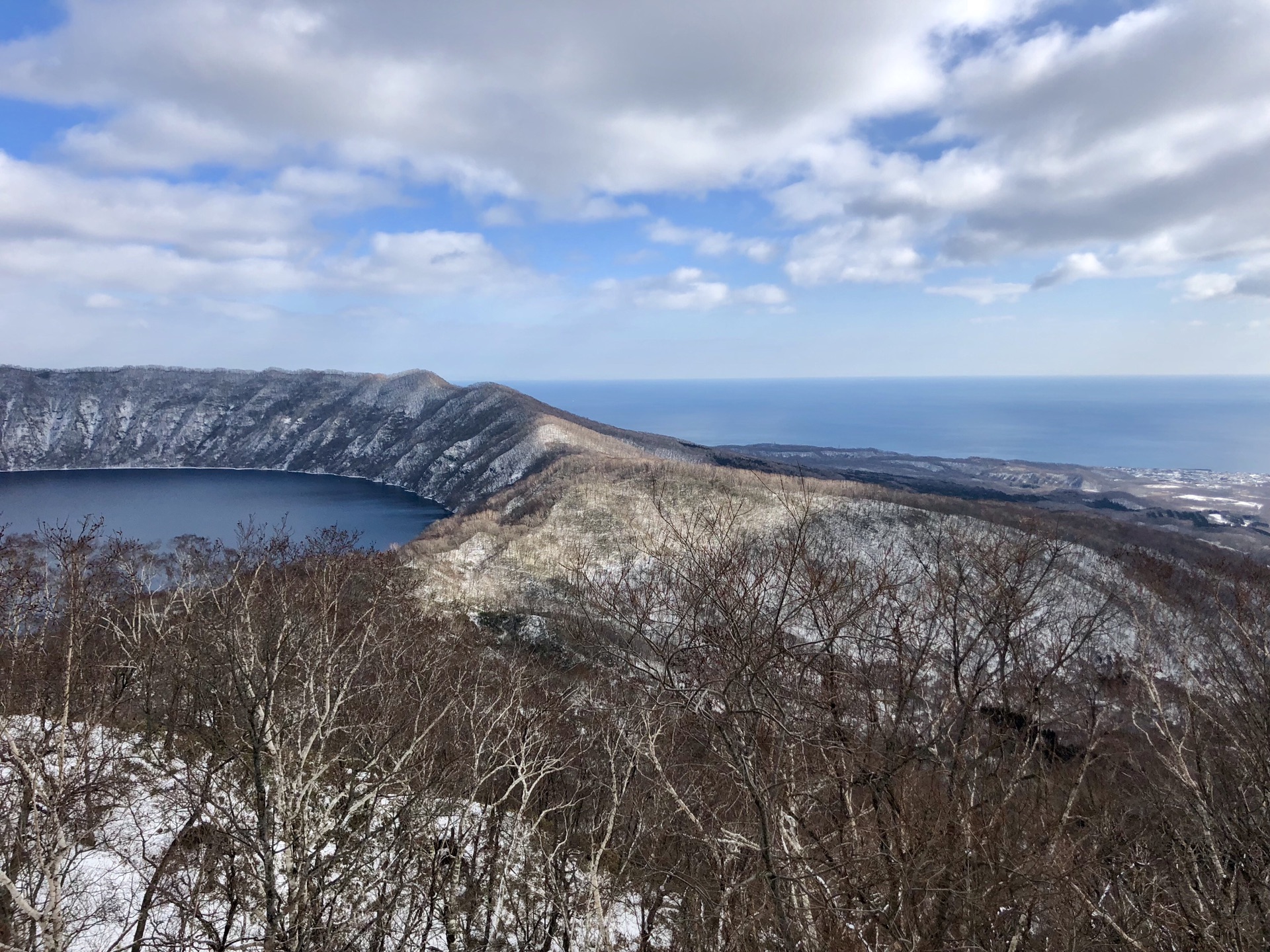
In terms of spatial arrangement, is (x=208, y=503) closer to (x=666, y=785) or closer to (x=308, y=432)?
(x=308, y=432)

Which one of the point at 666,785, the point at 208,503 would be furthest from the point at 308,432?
the point at 666,785

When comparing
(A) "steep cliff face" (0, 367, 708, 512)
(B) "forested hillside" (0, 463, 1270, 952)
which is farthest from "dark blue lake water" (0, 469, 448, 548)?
(B) "forested hillside" (0, 463, 1270, 952)

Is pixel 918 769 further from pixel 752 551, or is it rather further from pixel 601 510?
pixel 601 510

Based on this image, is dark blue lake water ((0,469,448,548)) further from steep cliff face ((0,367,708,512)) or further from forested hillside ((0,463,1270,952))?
forested hillside ((0,463,1270,952))

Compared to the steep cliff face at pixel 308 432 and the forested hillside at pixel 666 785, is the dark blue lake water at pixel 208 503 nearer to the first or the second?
the steep cliff face at pixel 308 432

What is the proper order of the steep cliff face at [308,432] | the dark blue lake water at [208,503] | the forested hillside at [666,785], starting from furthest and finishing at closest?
the steep cliff face at [308,432], the dark blue lake water at [208,503], the forested hillside at [666,785]

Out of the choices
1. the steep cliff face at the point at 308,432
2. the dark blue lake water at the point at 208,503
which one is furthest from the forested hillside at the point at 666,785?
the steep cliff face at the point at 308,432

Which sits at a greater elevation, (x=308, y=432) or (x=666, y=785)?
(x=666, y=785)
